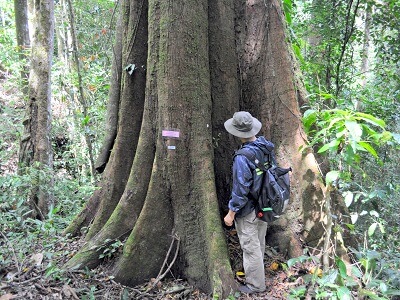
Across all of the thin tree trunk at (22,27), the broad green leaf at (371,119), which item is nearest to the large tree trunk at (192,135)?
the broad green leaf at (371,119)

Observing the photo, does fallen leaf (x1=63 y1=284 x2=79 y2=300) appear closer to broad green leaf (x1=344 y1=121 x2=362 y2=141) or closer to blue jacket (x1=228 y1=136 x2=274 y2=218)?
blue jacket (x1=228 y1=136 x2=274 y2=218)

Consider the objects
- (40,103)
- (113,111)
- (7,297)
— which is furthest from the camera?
(40,103)

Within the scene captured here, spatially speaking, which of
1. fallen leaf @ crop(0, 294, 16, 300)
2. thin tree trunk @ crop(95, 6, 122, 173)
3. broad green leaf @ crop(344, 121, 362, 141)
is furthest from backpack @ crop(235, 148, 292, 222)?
fallen leaf @ crop(0, 294, 16, 300)

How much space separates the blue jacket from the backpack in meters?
0.05

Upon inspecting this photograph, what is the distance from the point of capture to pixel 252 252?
3629 millimetres

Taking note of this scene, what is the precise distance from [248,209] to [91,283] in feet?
6.06

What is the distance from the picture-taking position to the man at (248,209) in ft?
11.7

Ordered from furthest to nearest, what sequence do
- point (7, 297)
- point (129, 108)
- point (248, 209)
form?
1. point (129, 108)
2. point (248, 209)
3. point (7, 297)

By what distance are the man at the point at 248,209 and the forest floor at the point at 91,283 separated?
21 centimetres

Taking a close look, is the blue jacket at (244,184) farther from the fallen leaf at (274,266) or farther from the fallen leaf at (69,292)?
the fallen leaf at (69,292)

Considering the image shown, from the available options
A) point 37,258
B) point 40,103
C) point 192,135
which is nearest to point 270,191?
point 192,135

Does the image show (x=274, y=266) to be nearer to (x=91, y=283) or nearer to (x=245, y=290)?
(x=245, y=290)

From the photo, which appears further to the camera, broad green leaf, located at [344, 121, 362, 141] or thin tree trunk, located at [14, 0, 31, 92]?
thin tree trunk, located at [14, 0, 31, 92]

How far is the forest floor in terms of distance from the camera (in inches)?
130
